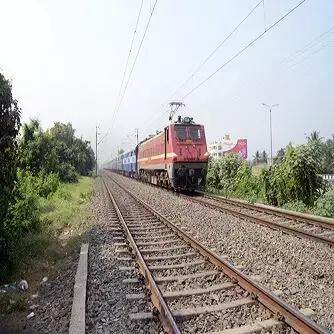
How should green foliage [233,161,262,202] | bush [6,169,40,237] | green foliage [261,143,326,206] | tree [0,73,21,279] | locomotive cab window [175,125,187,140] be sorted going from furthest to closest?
locomotive cab window [175,125,187,140]
green foliage [233,161,262,202]
green foliage [261,143,326,206]
bush [6,169,40,237]
tree [0,73,21,279]

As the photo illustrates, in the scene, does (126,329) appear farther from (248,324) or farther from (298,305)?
(298,305)

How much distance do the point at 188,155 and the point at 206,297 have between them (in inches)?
619

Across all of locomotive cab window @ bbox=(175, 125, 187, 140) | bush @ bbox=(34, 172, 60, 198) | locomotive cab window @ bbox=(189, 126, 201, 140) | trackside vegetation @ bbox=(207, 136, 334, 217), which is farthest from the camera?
bush @ bbox=(34, 172, 60, 198)

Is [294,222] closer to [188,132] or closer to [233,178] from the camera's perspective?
[188,132]

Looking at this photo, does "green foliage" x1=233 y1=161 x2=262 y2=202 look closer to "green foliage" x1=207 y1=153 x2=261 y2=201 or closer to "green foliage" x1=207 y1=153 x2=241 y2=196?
Result: "green foliage" x1=207 y1=153 x2=261 y2=201

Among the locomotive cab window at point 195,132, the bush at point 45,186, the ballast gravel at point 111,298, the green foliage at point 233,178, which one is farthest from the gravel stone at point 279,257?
the bush at point 45,186

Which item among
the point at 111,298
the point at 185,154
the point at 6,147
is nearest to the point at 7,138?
the point at 6,147

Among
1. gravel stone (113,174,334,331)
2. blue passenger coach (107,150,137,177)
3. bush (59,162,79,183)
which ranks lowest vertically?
gravel stone (113,174,334,331)

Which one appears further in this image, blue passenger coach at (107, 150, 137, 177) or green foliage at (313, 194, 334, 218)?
blue passenger coach at (107, 150, 137, 177)

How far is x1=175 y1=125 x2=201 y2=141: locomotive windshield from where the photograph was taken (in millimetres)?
21547

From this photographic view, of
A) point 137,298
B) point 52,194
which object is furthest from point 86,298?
point 52,194

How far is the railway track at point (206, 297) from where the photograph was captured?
4926 mm

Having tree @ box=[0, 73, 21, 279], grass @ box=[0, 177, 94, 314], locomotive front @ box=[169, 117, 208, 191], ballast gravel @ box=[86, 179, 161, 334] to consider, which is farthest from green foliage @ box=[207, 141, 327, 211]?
tree @ box=[0, 73, 21, 279]

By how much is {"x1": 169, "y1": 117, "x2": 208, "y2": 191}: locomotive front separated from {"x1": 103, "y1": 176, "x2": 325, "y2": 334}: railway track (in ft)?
39.2
